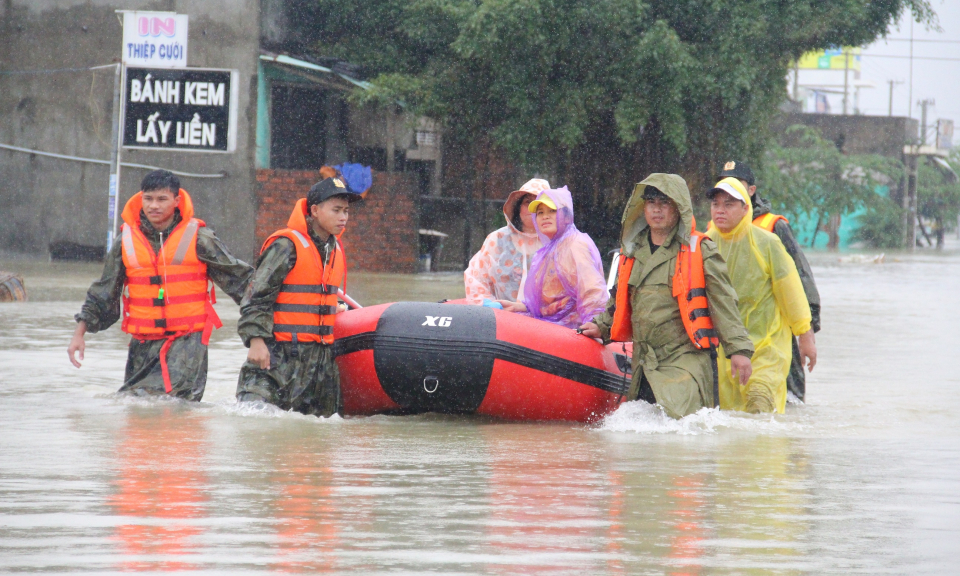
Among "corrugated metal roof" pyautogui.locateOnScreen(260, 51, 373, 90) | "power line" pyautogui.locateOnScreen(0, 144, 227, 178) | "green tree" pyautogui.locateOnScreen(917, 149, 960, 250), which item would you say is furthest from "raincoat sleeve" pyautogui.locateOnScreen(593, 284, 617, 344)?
"green tree" pyautogui.locateOnScreen(917, 149, 960, 250)

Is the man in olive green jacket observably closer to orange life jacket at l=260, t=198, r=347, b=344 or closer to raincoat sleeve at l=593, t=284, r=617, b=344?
raincoat sleeve at l=593, t=284, r=617, b=344

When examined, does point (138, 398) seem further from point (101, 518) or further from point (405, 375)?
point (101, 518)

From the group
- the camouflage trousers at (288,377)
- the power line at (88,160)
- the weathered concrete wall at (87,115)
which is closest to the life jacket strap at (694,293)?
the camouflage trousers at (288,377)

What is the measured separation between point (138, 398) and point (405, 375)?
138 centimetres

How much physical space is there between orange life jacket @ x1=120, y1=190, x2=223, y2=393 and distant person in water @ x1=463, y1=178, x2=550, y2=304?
1.54 metres

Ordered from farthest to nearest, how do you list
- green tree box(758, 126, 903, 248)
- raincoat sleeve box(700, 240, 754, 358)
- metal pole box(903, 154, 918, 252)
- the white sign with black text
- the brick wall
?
metal pole box(903, 154, 918, 252) < green tree box(758, 126, 903, 248) < the brick wall < the white sign with black text < raincoat sleeve box(700, 240, 754, 358)

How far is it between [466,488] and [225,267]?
241cm

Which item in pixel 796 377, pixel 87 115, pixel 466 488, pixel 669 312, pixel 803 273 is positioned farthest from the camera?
pixel 87 115

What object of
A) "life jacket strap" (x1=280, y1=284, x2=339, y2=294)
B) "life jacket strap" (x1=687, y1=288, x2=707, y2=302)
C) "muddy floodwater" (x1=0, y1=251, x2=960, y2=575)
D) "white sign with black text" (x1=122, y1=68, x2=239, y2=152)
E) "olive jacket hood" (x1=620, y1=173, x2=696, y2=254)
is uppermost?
"white sign with black text" (x1=122, y1=68, x2=239, y2=152)

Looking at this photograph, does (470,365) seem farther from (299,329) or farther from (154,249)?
(154,249)

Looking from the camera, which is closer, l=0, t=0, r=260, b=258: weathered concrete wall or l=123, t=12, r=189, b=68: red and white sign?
l=123, t=12, r=189, b=68: red and white sign

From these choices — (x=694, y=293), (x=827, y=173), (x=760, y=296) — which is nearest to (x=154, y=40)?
(x=760, y=296)

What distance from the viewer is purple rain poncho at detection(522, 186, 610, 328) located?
650cm

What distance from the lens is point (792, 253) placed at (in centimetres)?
728
